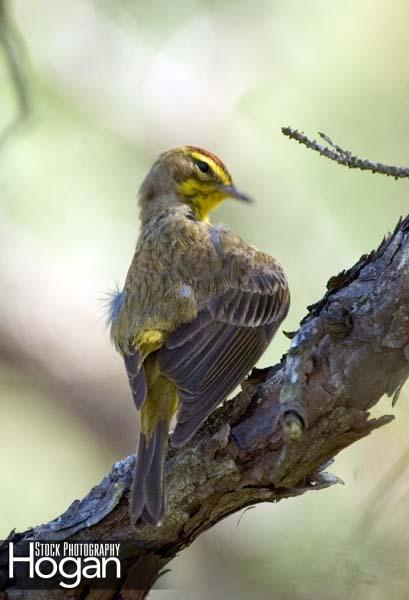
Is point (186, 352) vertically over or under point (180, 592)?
over

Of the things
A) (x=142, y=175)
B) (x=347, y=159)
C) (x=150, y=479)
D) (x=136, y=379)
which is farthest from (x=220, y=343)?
(x=142, y=175)

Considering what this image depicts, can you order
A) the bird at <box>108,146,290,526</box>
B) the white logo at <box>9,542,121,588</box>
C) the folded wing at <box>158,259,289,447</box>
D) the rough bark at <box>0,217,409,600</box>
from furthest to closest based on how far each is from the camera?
the folded wing at <box>158,259,289,447</box> → the bird at <box>108,146,290,526</box> → the white logo at <box>9,542,121,588</box> → the rough bark at <box>0,217,409,600</box>

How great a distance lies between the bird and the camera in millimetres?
3941

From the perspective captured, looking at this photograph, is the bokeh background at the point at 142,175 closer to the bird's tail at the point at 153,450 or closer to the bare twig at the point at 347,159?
the bird's tail at the point at 153,450

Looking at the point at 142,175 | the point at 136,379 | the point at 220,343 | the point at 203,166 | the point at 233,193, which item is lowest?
the point at 136,379

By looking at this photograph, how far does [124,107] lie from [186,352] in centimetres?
369

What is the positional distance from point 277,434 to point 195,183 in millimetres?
2179

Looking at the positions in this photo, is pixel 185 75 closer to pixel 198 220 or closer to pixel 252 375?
pixel 198 220

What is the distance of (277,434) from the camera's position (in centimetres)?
Answer: 361

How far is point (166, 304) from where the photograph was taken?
452cm

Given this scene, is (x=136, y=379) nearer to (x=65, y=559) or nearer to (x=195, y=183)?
(x=65, y=559)

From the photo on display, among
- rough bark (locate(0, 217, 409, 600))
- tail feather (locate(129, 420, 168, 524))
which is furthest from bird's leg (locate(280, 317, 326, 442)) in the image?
tail feather (locate(129, 420, 168, 524))

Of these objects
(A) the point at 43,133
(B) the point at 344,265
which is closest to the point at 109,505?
(B) the point at 344,265

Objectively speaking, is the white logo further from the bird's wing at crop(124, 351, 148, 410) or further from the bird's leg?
the bird's leg
